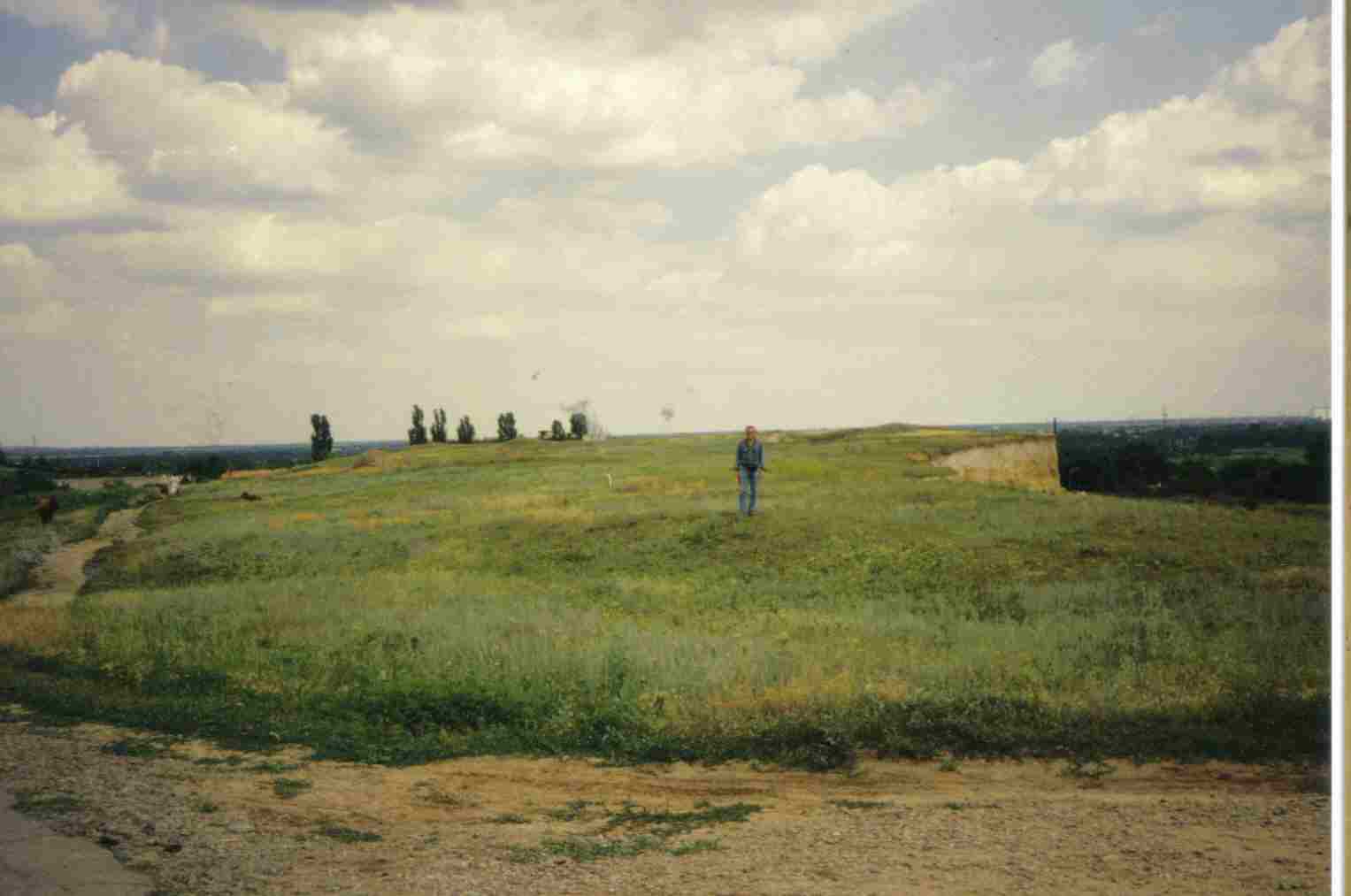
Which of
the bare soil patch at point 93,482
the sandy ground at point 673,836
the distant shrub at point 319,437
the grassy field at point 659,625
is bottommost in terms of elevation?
the sandy ground at point 673,836

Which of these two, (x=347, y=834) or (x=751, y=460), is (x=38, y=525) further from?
(x=751, y=460)

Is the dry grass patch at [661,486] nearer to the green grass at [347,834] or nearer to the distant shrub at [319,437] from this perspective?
the distant shrub at [319,437]

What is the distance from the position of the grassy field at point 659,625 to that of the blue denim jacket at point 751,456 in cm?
45

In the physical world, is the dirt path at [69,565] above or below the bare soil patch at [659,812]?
above

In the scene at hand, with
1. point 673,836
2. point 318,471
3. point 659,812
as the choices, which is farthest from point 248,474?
point 673,836

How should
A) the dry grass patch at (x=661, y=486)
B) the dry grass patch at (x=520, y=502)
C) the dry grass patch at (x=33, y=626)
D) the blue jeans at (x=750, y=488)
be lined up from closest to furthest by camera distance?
the dry grass patch at (x=33, y=626) < the dry grass patch at (x=520, y=502) < the dry grass patch at (x=661, y=486) < the blue jeans at (x=750, y=488)

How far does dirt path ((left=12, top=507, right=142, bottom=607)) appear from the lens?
7.60m

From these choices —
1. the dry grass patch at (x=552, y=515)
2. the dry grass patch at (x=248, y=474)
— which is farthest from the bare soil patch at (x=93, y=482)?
the dry grass patch at (x=552, y=515)

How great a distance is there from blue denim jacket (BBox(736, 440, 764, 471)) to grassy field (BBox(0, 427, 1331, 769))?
1.47 feet

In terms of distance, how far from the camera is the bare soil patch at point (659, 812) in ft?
15.8

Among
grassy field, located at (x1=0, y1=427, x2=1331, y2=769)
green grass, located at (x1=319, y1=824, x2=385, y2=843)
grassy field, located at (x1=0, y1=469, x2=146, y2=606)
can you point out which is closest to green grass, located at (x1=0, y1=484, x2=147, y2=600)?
grassy field, located at (x1=0, y1=469, x2=146, y2=606)

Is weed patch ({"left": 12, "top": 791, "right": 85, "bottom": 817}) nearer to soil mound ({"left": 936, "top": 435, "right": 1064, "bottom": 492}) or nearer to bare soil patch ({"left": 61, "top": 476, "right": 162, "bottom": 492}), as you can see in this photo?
bare soil patch ({"left": 61, "top": 476, "right": 162, "bottom": 492})

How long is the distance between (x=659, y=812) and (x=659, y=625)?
11.1ft

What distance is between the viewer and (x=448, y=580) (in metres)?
10.0
